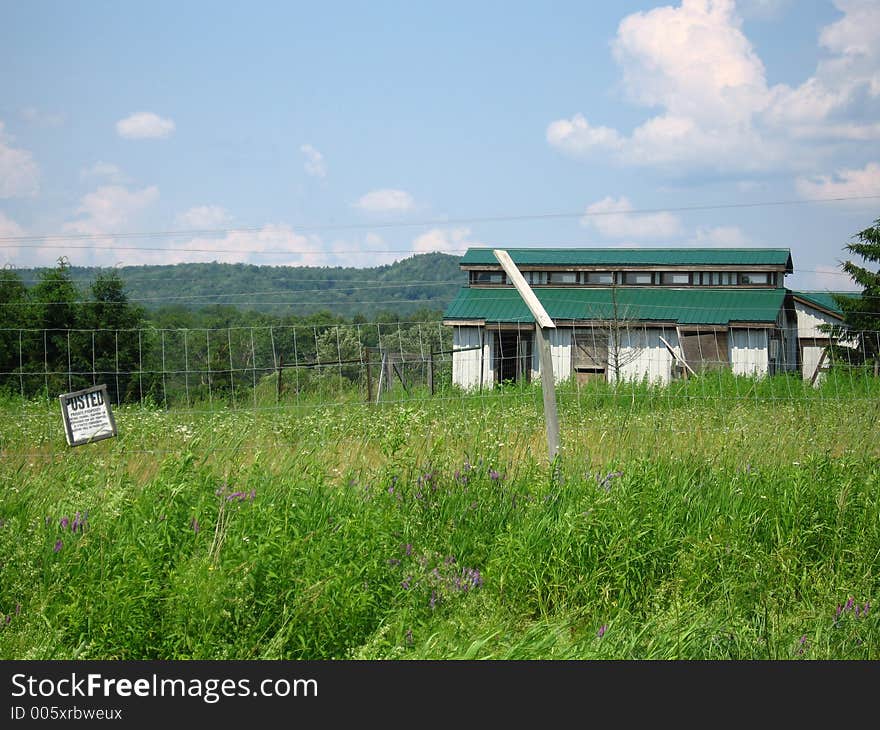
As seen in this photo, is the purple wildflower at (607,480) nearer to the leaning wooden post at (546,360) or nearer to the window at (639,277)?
the leaning wooden post at (546,360)

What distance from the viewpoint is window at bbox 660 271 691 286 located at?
1150 inches

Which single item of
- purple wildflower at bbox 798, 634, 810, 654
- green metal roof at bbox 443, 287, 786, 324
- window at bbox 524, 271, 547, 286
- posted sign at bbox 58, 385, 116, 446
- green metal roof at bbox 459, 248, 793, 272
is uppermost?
green metal roof at bbox 459, 248, 793, 272

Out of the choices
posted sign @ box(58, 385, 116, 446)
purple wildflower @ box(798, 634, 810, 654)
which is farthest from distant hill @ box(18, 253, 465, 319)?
purple wildflower @ box(798, 634, 810, 654)

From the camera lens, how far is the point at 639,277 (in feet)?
97.5

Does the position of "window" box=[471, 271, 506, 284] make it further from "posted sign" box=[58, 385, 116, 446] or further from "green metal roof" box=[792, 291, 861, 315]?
"posted sign" box=[58, 385, 116, 446]

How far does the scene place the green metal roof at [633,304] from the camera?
2611 cm

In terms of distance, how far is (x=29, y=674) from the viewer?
3.71 m

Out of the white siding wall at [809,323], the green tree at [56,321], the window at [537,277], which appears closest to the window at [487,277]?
the window at [537,277]

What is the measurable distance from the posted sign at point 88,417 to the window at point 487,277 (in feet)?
74.9

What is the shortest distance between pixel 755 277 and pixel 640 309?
4.95m

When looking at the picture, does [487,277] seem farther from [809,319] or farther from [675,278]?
[809,319]

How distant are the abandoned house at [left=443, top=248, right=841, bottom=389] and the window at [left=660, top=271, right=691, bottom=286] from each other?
0.12ft

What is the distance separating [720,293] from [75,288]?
20759 millimetres

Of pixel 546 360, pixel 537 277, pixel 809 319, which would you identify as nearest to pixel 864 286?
pixel 809 319
